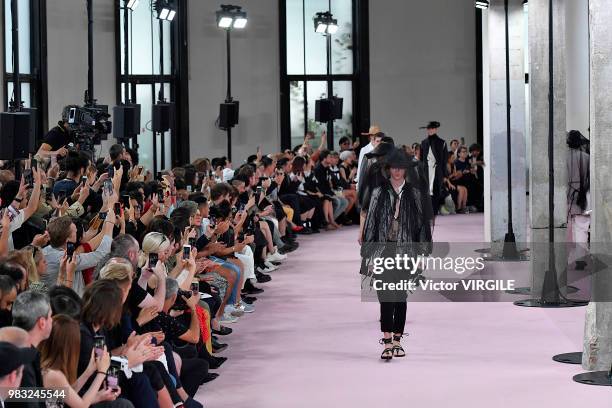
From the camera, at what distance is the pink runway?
7688mm

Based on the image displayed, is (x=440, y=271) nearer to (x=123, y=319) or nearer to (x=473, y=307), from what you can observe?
(x=473, y=307)

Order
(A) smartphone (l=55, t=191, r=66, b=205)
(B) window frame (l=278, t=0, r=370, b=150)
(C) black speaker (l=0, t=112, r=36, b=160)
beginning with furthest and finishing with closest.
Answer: (B) window frame (l=278, t=0, r=370, b=150) → (A) smartphone (l=55, t=191, r=66, b=205) → (C) black speaker (l=0, t=112, r=36, b=160)

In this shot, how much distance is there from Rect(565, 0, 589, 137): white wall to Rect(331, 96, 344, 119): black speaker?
572cm

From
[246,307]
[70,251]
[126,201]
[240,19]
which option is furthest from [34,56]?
[70,251]

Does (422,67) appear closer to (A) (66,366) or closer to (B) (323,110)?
(B) (323,110)

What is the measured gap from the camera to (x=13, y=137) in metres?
9.67

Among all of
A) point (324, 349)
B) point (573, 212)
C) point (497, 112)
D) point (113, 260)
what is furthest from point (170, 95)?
point (113, 260)

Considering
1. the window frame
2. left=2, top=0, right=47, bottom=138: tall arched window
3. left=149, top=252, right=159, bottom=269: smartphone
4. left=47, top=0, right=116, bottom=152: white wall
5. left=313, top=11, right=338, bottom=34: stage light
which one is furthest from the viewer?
the window frame

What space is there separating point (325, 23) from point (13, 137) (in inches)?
539

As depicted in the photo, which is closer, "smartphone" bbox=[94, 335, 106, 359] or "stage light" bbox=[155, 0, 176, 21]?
"smartphone" bbox=[94, 335, 106, 359]

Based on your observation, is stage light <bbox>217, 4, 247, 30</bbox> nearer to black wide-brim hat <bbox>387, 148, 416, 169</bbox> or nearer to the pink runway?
the pink runway

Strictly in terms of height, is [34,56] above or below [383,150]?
above

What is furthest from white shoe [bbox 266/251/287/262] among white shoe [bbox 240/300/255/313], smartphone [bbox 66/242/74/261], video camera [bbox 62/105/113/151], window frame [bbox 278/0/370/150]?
window frame [bbox 278/0/370/150]

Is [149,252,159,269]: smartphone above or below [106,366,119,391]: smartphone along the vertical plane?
above
